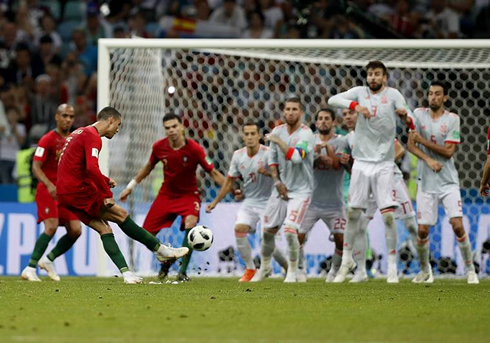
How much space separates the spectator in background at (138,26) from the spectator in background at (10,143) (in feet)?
9.59

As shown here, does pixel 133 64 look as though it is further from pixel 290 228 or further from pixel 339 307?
pixel 339 307

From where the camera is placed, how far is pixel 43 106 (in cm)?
1962

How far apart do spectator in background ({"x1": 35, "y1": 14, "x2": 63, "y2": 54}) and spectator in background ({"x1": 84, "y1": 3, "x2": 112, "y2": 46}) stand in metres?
0.64

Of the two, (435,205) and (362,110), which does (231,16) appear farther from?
(362,110)

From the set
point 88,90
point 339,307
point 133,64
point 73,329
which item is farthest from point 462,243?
point 88,90

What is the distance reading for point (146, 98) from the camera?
1578 centimetres

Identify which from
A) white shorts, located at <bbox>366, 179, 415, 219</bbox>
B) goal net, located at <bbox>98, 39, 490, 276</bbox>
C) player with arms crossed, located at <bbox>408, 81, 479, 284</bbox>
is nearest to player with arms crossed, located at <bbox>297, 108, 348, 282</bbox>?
white shorts, located at <bbox>366, 179, 415, 219</bbox>

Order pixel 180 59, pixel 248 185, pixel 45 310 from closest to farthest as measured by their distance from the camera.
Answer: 1. pixel 45 310
2. pixel 248 185
3. pixel 180 59

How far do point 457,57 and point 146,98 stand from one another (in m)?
4.66

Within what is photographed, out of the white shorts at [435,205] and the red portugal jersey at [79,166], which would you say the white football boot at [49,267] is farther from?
the white shorts at [435,205]

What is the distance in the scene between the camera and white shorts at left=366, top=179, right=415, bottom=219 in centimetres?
1333

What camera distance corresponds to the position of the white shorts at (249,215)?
535 inches

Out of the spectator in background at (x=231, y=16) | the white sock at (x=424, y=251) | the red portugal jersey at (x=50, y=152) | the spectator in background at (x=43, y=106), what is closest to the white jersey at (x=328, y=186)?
the white sock at (x=424, y=251)

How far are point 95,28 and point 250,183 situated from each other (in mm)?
8958
